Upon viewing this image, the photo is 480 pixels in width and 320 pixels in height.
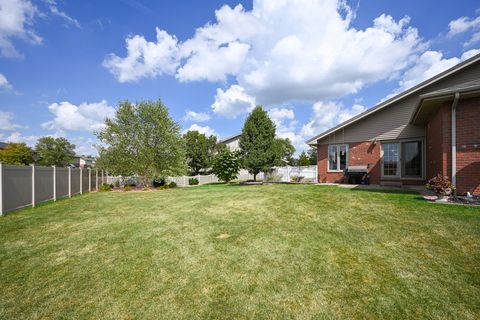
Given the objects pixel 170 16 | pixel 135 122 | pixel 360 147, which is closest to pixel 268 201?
pixel 360 147

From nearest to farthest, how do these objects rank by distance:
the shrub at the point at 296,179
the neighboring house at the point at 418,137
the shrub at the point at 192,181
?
1. the neighboring house at the point at 418,137
2. the shrub at the point at 296,179
3. the shrub at the point at 192,181

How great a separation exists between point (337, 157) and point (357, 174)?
1.85 metres

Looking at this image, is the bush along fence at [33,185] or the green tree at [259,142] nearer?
the bush along fence at [33,185]

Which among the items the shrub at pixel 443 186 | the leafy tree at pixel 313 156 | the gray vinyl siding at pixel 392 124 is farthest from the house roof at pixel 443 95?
the leafy tree at pixel 313 156

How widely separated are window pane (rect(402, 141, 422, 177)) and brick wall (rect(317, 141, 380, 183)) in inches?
53.2

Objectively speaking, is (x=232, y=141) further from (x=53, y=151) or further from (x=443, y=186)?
(x=53, y=151)

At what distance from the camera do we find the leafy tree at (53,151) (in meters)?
46.2

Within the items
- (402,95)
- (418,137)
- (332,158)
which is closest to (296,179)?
(332,158)

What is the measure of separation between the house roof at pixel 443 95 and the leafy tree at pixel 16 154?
5428 centimetres

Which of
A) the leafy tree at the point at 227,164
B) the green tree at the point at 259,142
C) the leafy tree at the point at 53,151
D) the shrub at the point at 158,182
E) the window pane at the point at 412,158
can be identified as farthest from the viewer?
the leafy tree at the point at 53,151

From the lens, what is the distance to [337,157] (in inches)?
573

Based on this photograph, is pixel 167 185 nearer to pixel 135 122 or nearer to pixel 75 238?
pixel 135 122

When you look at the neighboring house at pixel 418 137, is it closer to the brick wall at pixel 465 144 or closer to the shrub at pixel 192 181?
the brick wall at pixel 465 144

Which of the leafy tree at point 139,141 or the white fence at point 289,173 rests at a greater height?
the leafy tree at point 139,141
